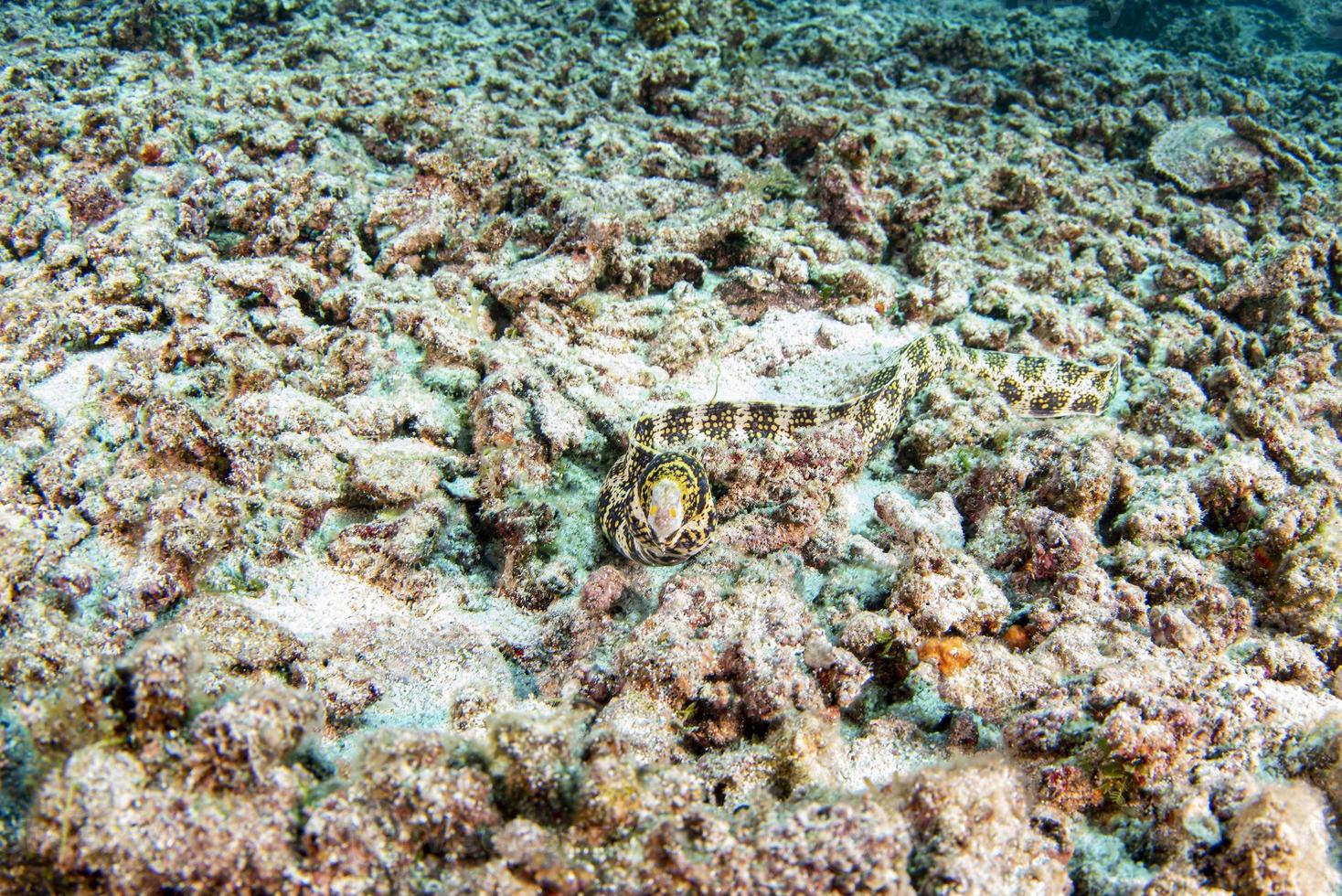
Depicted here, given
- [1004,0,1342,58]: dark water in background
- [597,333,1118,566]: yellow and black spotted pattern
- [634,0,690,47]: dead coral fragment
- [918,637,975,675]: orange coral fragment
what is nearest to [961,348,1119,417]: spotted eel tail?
[597,333,1118,566]: yellow and black spotted pattern

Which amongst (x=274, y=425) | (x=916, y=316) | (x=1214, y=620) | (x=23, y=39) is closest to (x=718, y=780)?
(x=1214, y=620)

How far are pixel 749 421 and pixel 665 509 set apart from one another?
4.28ft

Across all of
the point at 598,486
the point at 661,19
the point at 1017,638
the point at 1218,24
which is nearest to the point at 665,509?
the point at 598,486

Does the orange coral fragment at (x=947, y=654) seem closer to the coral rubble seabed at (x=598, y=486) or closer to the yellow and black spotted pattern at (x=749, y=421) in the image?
the coral rubble seabed at (x=598, y=486)

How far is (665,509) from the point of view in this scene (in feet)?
Answer: 10.7

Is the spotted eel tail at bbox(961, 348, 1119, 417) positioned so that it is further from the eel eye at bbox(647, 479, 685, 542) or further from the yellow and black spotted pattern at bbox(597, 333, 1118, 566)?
the eel eye at bbox(647, 479, 685, 542)

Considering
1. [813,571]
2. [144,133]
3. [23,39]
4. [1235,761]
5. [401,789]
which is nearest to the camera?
[401,789]

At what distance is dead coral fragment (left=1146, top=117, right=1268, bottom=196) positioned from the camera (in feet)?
25.4

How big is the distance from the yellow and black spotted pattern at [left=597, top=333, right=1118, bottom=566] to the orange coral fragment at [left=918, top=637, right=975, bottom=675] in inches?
48.0

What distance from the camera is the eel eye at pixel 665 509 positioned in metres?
3.28

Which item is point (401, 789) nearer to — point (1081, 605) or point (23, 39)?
point (1081, 605)

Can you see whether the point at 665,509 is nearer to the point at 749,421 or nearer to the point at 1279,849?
the point at 749,421

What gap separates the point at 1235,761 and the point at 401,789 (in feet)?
10.2

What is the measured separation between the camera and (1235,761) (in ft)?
8.64
